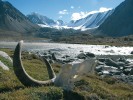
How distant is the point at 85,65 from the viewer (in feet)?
44.5

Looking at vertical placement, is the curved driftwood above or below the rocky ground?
above

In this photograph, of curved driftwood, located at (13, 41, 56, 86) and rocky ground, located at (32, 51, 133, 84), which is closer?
curved driftwood, located at (13, 41, 56, 86)

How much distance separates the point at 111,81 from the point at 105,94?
13.0 meters

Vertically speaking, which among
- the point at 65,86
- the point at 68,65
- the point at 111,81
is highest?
the point at 68,65

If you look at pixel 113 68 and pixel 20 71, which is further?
pixel 113 68

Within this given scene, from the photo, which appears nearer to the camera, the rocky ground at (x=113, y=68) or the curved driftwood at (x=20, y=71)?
the curved driftwood at (x=20, y=71)

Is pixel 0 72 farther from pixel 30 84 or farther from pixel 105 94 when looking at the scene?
pixel 105 94

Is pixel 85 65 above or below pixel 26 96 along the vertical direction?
above

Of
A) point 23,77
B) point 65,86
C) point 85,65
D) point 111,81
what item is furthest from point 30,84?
point 111,81

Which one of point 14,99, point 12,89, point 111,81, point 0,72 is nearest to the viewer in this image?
point 14,99

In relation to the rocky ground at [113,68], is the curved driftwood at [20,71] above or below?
above

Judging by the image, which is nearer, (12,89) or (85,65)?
(85,65)

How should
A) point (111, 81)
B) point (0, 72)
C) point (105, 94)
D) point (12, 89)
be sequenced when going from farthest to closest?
point (111, 81) → point (0, 72) → point (105, 94) → point (12, 89)

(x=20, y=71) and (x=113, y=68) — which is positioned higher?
(x=20, y=71)
